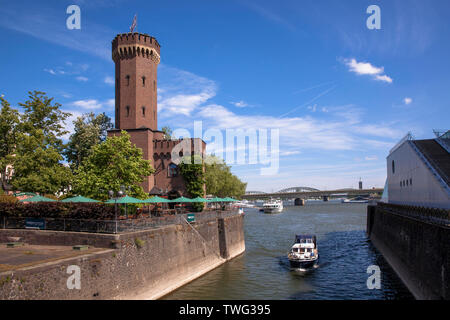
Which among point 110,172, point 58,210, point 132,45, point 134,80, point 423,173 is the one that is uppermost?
point 132,45

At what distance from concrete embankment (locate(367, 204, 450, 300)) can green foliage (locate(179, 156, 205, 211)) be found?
95.5 ft

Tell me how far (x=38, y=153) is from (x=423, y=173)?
151ft

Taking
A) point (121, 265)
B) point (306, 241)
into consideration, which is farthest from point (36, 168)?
point (306, 241)

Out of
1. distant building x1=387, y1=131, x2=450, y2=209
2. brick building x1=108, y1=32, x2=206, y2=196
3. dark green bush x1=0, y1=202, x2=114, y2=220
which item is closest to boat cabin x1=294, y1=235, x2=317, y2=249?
distant building x1=387, y1=131, x2=450, y2=209

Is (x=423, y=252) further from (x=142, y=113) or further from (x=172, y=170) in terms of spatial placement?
(x=142, y=113)

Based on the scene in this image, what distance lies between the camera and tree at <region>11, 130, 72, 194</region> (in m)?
42.0

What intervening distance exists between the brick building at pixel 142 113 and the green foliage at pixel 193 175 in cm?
118

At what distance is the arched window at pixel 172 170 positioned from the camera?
55.2 m

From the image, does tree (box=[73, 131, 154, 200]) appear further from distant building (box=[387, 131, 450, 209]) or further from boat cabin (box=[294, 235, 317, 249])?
distant building (box=[387, 131, 450, 209])

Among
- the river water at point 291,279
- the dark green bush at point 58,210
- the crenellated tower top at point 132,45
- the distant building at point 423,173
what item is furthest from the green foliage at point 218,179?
the dark green bush at point 58,210

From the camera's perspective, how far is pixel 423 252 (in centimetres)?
2284

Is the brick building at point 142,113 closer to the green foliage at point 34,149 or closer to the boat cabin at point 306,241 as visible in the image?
the green foliage at point 34,149
